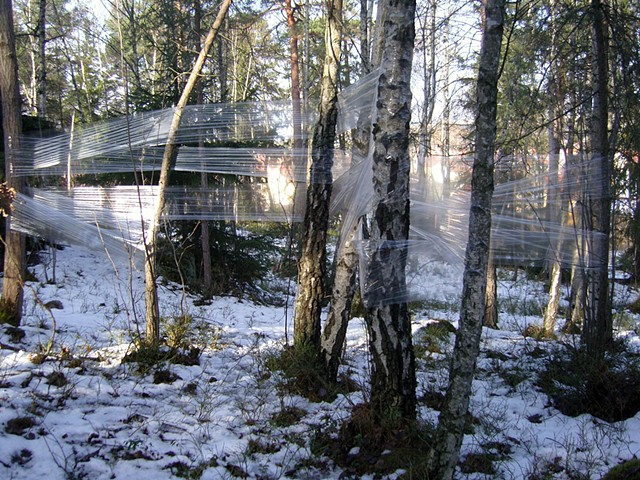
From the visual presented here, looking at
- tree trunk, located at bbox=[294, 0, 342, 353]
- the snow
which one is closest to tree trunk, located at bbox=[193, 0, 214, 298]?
the snow

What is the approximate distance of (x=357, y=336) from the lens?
5781 mm

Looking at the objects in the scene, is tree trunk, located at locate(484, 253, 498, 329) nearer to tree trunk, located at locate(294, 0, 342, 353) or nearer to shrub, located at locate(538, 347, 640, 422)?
shrub, located at locate(538, 347, 640, 422)

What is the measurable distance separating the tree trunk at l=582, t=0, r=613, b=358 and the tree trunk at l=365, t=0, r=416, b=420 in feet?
6.83

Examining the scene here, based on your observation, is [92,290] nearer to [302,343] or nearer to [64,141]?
[64,141]

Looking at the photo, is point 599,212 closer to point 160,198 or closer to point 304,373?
point 304,373

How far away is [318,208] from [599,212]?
2.84m

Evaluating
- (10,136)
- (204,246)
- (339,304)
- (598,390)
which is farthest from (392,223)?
(204,246)

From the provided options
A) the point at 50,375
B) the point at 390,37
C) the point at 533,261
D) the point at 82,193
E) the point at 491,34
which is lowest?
the point at 50,375

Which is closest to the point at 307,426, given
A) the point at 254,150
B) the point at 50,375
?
the point at 50,375

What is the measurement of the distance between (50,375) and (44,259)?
4.71 meters

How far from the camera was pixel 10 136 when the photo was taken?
4.32 m

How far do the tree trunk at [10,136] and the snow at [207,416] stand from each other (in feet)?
1.03

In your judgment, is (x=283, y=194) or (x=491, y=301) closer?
(x=283, y=194)

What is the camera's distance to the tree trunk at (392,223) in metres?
2.96
